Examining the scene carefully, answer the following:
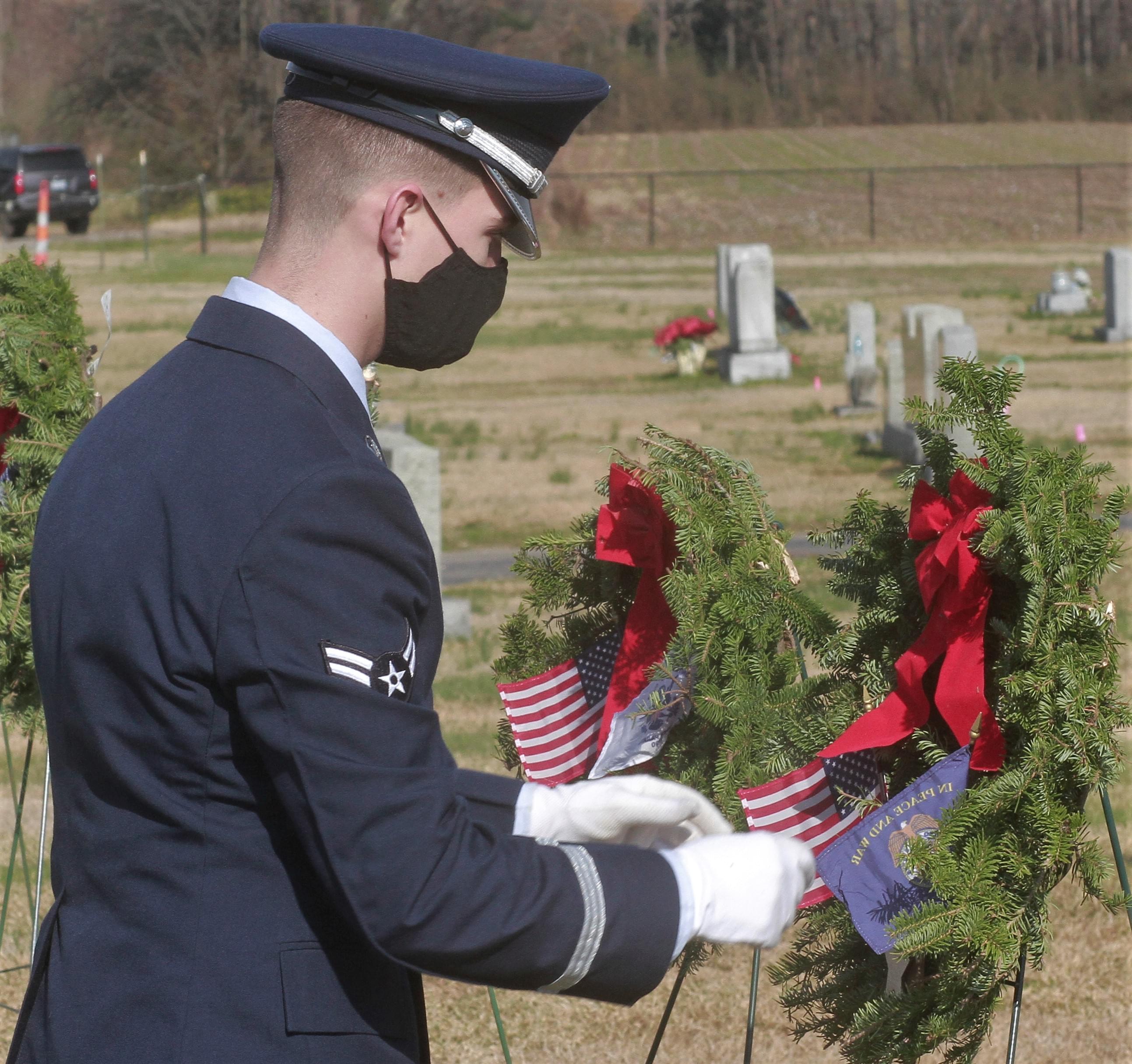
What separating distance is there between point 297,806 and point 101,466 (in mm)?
426

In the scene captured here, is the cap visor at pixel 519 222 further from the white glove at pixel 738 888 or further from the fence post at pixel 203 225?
the fence post at pixel 203 225

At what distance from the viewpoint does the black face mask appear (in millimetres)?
1677

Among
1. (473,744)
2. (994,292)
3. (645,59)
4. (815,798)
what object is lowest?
(473,744)

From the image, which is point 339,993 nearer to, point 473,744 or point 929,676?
point 929,676

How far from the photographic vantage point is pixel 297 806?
1.39m

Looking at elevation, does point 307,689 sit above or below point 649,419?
above

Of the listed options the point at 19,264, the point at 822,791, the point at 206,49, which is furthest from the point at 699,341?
the point at 206,49

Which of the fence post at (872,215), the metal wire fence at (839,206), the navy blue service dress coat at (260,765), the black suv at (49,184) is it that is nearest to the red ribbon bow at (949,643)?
the navy blue service dress coat at (260,765)

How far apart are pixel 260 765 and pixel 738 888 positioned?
518mm

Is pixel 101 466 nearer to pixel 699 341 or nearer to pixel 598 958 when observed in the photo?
pixel 598 958

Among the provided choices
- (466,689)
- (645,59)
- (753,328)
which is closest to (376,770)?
(466,689)

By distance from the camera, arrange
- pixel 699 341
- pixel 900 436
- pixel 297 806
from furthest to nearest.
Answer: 1. pixel 699 341
2. pixel 900 436
3. pixel 297 806

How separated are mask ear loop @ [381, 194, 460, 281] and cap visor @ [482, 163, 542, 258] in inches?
3.3

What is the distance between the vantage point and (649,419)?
1464cm
